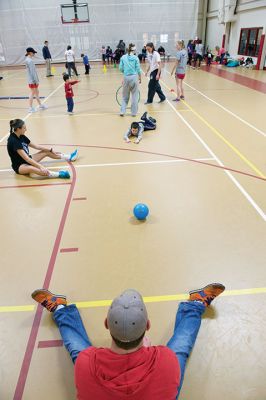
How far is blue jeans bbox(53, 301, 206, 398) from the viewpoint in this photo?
2.38m

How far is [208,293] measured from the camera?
9.51ft

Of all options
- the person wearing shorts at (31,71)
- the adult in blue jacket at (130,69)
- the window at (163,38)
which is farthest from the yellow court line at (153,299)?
the window at (163,38)

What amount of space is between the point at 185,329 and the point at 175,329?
96 mm

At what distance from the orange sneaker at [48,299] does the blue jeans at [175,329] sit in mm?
93

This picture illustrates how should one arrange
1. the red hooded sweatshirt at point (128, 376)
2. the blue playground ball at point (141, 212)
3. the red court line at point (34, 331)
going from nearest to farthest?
the red hooded sweatshirt at point (128, 376)
the red court line at point (34, 331)
the blue playground ball at point (141, 212)

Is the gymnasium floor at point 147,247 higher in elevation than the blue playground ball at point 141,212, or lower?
lower

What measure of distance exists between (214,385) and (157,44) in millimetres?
28200

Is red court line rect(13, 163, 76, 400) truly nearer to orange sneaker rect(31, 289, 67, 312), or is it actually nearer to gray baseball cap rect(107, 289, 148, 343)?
orange sneaker rect(31, 289, 67, 312)

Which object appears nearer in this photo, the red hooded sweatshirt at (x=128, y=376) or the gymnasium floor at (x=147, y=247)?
the red hooded sweatshirt at (x=128, y=376)

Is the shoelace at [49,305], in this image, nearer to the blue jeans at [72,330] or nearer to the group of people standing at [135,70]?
the blue jeans at [72,330]

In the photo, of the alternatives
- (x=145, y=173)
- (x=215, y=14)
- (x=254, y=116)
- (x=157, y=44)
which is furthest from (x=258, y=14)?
(x=145, y=173)

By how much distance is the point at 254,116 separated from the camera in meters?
8.91

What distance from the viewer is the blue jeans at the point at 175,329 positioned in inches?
93.9

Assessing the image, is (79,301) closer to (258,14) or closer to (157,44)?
(258,14)
